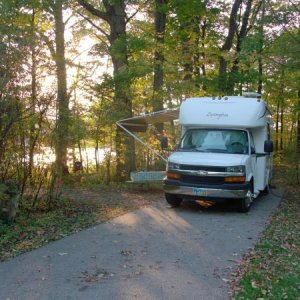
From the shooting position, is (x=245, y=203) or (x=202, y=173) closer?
(x=202, y=173)

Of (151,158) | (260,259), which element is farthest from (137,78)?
(260,259)

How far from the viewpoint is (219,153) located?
1134 cm

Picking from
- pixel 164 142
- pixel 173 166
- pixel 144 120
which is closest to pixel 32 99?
pixel 173 166

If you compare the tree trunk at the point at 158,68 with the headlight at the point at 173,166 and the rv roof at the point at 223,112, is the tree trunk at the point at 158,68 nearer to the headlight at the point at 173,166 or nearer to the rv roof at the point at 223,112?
the rv roof at the point at 223,112

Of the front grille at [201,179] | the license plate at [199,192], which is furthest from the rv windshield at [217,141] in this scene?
the license plate at [199,192]

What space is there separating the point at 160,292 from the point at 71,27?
21749mm

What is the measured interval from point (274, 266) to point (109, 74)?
12621 mm

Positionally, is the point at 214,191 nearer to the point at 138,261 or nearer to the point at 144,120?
the point at 138,261

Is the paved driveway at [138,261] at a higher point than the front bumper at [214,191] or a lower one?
lower

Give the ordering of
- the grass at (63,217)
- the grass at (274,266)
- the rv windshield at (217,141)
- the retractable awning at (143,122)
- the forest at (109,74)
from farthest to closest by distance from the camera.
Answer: the retractable awning at (143,122) → the rv windshield at (217,141) → the forest at (109,74) → the grass at (63,217) → the grass at (274,266)

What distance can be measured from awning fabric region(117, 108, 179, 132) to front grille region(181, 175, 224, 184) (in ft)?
12.6

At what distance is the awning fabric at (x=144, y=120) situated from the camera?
14.8 metres

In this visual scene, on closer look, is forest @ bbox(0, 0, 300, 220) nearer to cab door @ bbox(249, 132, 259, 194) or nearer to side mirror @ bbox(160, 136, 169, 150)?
side mirror @ bbox(160, 136, 169, 150)

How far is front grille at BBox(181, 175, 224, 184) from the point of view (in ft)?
35.2
